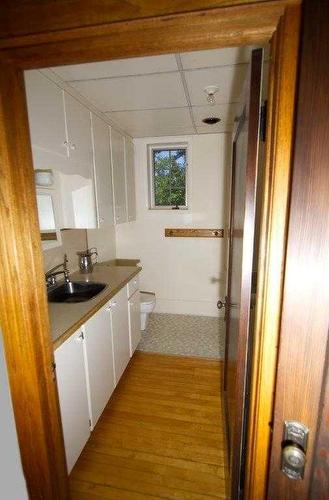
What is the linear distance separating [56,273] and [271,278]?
1799mm

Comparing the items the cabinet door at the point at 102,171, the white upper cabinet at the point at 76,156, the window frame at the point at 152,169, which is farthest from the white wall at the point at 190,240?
the cabinet door at the point at 102,171

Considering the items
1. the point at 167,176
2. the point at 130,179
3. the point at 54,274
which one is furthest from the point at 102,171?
the point at 167,176

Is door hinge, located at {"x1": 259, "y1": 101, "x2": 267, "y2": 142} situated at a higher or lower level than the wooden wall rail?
higher

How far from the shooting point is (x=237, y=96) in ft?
6.23

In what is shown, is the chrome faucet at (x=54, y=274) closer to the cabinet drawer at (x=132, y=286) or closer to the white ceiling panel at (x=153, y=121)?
the cabinet drawer at (x=132, y=286)

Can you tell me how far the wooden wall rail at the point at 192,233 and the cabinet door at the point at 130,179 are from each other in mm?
513

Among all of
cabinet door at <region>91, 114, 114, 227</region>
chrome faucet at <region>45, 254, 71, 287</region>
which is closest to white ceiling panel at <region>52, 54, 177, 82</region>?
cabinet door at <region>91, 114, 114, 227</region>

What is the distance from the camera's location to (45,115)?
1.48 m

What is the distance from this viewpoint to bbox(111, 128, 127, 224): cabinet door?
2.57 m

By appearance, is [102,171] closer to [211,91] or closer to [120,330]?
[211,91]

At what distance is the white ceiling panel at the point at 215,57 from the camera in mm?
1311

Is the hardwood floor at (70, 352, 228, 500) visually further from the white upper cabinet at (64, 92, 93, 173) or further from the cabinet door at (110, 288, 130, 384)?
the white upper cabinet at (64, 92, 93, 173)

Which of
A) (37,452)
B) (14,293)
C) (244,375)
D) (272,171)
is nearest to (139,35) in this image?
(272,171)

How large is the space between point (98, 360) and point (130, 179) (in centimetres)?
209
